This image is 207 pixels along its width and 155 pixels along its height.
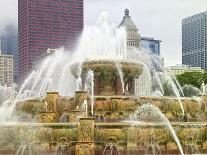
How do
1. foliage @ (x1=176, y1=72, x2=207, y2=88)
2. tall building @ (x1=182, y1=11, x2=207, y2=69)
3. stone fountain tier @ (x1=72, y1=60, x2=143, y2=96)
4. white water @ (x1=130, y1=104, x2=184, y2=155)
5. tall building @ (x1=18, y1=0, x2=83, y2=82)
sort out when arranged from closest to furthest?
white water @ (x1=130, y1=104, x2=184, y2=155)
stone fountain tier @ (x1=72, y1=60, x2=143, y2=96)
foliage @ (x1=176, y1=72, x2=207, y2=88)
tall building @ (x1=182, y1=11, x2=207, y2=69)
tall building @ (x1=18, y1=0, x2=83, y2=82)

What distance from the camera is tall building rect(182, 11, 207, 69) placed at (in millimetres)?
166125

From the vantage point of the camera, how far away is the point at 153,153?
20.6 meters

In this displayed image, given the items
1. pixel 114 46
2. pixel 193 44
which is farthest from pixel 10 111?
pixel 193 44

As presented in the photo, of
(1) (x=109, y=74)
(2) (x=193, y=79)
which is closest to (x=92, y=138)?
(1) (x=109, y=74)

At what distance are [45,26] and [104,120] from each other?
164 metres

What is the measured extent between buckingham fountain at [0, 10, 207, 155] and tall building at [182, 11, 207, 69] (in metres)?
136

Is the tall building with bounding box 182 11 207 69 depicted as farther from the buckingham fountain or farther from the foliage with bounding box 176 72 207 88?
the buckingham fountain

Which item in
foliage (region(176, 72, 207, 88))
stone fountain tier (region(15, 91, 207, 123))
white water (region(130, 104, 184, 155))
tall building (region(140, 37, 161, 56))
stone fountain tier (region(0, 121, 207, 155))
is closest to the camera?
stone fountain tier (region(0, 121, 207, 155))

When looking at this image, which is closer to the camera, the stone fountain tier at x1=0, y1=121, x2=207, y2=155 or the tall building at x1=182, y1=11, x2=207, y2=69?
the stone fountain tier at x1=0, y1=121, x2=207, y2=155

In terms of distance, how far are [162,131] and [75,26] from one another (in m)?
169

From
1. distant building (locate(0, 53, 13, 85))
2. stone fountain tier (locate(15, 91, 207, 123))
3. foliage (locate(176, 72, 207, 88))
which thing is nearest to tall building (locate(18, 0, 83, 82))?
distant building (locate(0, 53, 13, 85))

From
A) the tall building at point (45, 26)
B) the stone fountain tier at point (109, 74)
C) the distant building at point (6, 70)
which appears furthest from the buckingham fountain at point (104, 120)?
→ the tall building at point (45, 26)

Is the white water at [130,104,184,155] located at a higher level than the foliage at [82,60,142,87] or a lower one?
lower

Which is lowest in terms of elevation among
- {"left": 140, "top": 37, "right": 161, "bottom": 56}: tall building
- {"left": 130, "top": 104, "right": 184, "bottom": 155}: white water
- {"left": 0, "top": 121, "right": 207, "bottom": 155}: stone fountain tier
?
{"left": 0, "top": 121, "right": 207, "bottom": 155}: stone fountain tier
